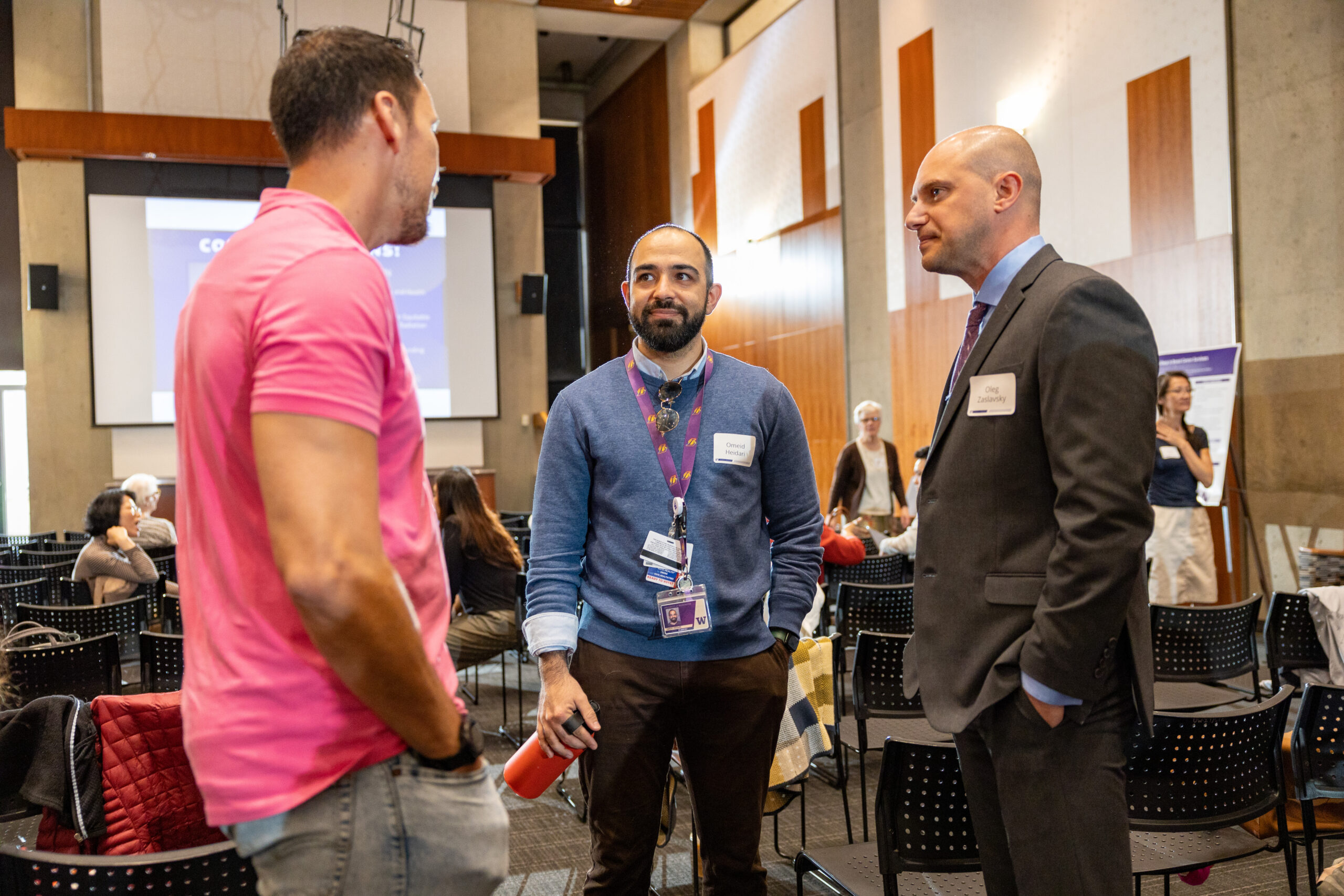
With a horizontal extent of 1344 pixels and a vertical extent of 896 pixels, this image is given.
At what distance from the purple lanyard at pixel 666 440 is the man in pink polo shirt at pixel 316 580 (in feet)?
3.13

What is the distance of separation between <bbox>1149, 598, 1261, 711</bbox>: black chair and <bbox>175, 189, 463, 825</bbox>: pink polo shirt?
3.39m

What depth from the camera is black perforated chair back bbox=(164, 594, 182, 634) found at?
4363mm

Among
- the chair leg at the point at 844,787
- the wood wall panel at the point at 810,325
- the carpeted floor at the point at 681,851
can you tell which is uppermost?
the wood wall panel at the point at 810,325

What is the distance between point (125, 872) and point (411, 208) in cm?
101

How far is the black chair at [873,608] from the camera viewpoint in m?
3.94

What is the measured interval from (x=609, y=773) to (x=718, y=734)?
21 centimetres

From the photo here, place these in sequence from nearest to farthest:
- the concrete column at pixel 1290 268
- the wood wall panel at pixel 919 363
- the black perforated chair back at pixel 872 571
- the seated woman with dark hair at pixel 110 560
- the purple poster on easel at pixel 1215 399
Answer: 1. the seated woman with dark hair at pixel 110 560
2. the black perforated chair back at pixel 872 571
3. the concrete column at pixel 1290 268
4. the purple poster on easel at pixel 1215 399
5. the wood wall panel at pixel 919 363

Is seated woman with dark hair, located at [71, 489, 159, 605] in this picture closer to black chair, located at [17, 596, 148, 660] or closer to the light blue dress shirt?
black chair, located at [17, 596, 148, 660]

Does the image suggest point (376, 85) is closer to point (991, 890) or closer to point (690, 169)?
point (991, 890)

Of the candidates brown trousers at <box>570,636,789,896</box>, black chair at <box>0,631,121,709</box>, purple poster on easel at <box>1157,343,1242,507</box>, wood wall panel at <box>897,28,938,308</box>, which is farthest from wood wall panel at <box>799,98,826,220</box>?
brown trousers at <box>570,636,789,896</box>

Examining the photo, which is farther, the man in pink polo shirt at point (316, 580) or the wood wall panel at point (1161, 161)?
the wood wall panel at point (1161, 161)

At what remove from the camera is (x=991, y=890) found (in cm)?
156

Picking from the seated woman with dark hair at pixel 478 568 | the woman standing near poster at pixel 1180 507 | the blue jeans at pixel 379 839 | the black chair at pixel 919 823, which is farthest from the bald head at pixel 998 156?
the woman standing near poster at pixel 1180 507

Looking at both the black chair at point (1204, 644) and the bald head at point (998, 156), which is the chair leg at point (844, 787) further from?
the bald head at point (998, 156)
